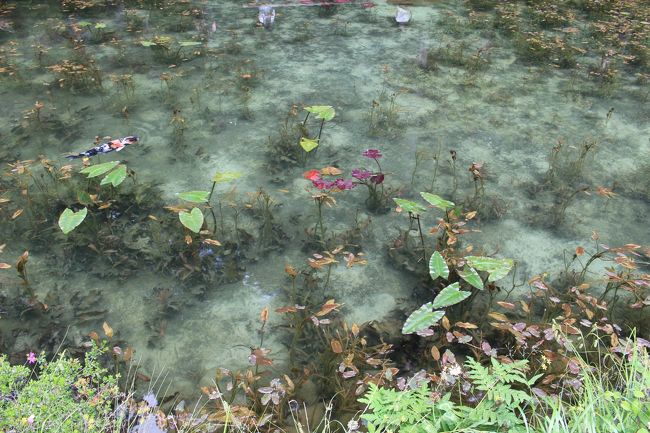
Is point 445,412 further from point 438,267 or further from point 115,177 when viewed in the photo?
point 115,177

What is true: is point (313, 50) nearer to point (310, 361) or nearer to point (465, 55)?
point (465, 55)

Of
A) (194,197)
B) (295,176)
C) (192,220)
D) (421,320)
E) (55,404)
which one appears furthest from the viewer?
(295,176)

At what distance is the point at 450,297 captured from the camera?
8.64 feet

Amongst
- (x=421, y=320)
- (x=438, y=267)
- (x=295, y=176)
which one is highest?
(x=438, y=267)

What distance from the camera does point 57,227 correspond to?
3.43m

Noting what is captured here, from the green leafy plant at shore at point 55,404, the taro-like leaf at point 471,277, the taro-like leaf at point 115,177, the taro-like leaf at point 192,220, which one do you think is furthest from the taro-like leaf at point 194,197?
the taro-like leaf at point 471,277

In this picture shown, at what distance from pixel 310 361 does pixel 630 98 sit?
4.77 meters

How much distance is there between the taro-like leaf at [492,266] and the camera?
269 centimetres

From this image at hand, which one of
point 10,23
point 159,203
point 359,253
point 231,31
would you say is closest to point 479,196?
point 359,253

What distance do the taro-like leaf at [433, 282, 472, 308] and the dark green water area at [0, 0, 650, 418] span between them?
197mm

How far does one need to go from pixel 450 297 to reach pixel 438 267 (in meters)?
0.21

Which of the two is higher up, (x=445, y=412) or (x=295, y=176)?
(x=445, y=412)

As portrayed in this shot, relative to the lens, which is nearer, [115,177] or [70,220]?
[70,220]

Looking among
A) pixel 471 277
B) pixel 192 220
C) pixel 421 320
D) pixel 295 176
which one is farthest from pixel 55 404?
pixel 295 176
